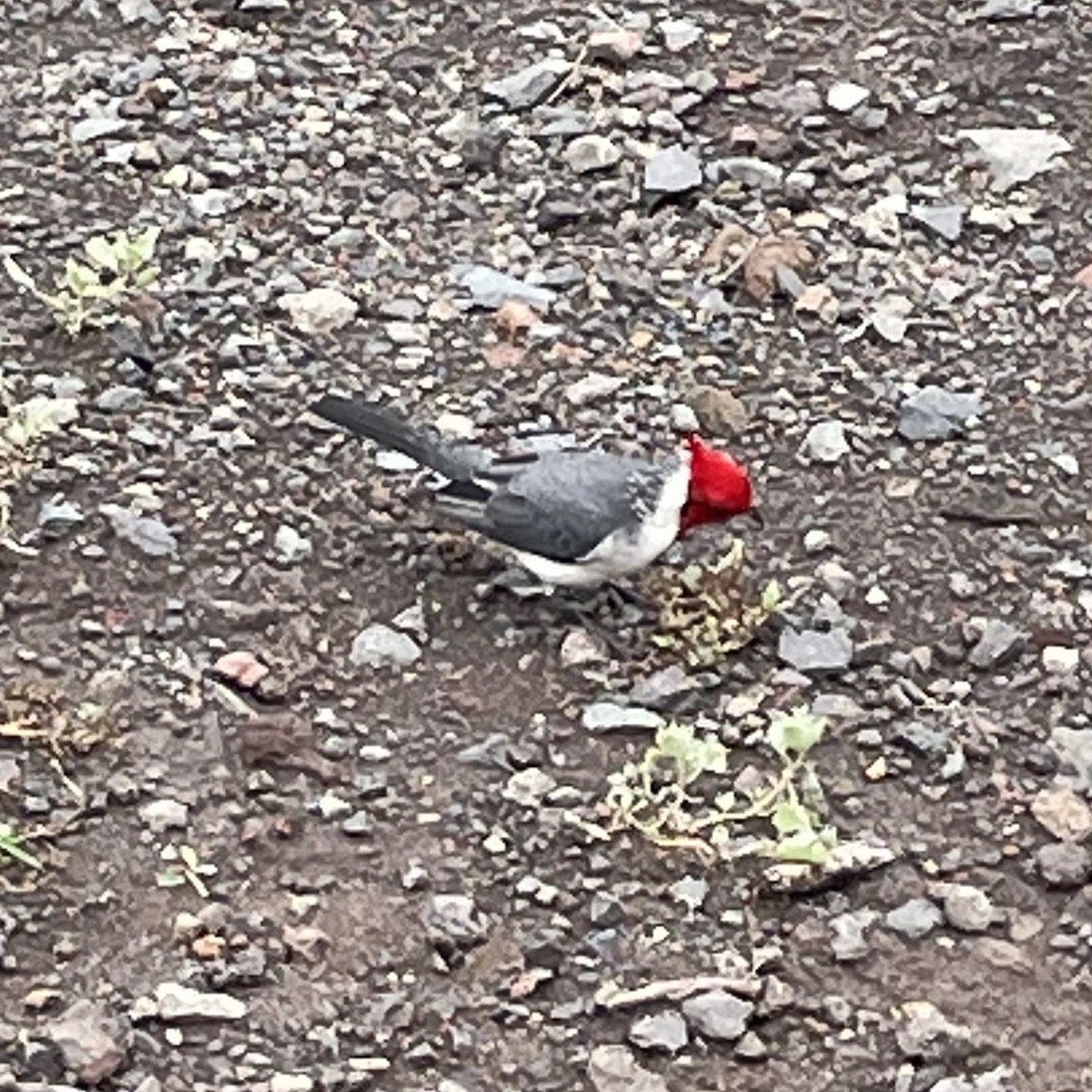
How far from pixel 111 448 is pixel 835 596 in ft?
4.94

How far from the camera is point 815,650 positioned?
507cm

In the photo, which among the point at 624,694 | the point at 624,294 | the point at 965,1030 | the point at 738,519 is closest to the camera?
the point at 965,1030

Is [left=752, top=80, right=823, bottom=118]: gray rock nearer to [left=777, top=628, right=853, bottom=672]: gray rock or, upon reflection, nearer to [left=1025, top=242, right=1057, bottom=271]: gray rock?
[left=1025, top=242, right=1057, bottom=271]: gray rock

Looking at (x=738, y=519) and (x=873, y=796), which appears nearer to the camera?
(x=873, y=796)

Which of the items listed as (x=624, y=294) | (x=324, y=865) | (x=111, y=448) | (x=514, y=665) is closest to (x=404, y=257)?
(x=624, y=294)

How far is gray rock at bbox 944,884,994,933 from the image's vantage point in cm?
455

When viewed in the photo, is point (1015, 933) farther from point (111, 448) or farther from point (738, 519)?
point (111, 448)

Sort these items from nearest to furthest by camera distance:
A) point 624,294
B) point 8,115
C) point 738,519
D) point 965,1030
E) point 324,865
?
point 965,1030
point 324,865
point 738,519
point 624,294
point 8,115

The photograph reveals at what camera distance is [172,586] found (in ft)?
17.1

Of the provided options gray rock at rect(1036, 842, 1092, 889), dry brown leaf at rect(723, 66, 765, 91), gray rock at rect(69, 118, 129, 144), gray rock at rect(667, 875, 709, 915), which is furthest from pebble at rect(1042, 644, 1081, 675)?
→ gray rock at rect(69, 118, 129, 144)

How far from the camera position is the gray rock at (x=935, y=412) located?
18.5 ft

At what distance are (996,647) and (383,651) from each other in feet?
3.76

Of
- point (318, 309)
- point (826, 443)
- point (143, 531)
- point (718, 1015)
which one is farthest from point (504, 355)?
point (718, 1015)

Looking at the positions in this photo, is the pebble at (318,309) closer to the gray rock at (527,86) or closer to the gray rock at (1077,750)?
the gray rock at (527,86)
